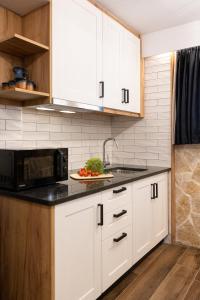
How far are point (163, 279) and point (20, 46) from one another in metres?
2.15

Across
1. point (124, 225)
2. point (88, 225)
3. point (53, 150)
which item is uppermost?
point (53, 150)

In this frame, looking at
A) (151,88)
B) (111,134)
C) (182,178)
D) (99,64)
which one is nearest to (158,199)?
(182,178)

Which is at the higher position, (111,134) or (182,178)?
(111,134)

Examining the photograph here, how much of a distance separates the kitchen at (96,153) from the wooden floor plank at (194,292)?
12mm

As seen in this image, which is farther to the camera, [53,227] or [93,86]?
[93,86]

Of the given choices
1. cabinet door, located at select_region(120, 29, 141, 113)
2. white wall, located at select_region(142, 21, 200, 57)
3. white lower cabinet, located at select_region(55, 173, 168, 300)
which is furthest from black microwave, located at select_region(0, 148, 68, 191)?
white wall, located at select_region(142, 21, 200, 57)

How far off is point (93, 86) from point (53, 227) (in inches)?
50.4

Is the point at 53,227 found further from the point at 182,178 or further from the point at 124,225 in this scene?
the point at 182,178

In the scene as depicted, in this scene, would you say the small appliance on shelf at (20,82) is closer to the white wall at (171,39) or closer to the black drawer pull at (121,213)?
the black drawer pull at (121,213)

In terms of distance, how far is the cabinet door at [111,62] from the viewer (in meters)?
2.33

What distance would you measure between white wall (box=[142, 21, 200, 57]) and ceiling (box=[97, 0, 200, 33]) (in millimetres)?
60

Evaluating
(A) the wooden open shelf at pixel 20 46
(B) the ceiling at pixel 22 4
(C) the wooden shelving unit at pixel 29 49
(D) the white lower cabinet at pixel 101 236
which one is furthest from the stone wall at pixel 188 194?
(B) the ceiling at pixel 22 4

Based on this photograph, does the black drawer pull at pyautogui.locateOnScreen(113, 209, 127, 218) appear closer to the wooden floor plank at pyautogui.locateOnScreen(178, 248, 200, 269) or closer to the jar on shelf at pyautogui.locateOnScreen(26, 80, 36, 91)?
the wooden floor plank at pyautogui.locateOnScreen(178, 248, 200, 269)

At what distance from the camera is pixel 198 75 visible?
102 inches
